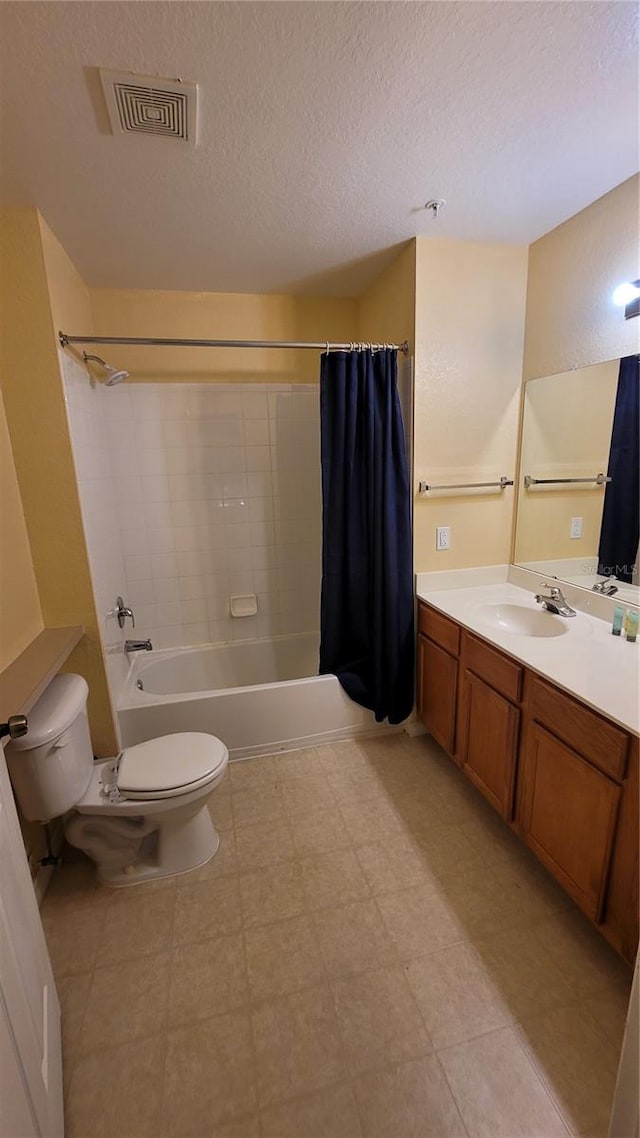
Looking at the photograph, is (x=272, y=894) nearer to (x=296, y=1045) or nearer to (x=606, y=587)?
(x=296, y=1045)

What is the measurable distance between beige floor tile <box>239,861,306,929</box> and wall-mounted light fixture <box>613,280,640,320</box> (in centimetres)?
232

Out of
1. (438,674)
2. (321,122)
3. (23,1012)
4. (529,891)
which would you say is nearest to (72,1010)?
(23,1012)

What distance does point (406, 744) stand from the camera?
2.36 metres

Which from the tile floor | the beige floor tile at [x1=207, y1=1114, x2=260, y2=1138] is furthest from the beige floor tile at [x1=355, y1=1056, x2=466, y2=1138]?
the beige floor tile at [x1=207, y1=1114, x2=260, y2=1138]

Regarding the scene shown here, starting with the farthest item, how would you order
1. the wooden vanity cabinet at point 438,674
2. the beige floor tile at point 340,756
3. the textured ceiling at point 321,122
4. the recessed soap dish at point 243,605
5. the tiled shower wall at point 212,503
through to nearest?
the recessed soap dish at point 243,605 < the tiled shower wall at point 212,503 < the beige floor tile at point 340,756 < the wooden vanity cabinet at point 438,674 < the textured ceiling at point 321,122

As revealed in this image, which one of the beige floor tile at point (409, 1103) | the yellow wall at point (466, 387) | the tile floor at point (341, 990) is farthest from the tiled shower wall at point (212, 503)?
the beige floor tile at point (409, 1103)

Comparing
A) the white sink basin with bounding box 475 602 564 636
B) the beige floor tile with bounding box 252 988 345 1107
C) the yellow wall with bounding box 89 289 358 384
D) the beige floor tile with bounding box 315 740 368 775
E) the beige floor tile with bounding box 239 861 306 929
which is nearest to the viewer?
the beige floor tile with bounding box 252 988 345 1107

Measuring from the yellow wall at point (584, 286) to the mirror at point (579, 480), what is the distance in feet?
0.26

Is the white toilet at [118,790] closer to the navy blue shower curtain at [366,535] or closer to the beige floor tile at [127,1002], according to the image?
the beige floor tile at [127,1002]

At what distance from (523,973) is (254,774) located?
126cm

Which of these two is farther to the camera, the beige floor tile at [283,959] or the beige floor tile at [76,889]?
the beige floor tile at [76,889]

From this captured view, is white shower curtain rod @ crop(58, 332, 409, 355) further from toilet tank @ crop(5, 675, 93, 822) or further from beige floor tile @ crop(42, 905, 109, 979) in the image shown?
beige floor tile @ crop(42, 905, 109, 979)

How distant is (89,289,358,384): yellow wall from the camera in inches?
93.6

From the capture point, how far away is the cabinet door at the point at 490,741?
1.61 metres
